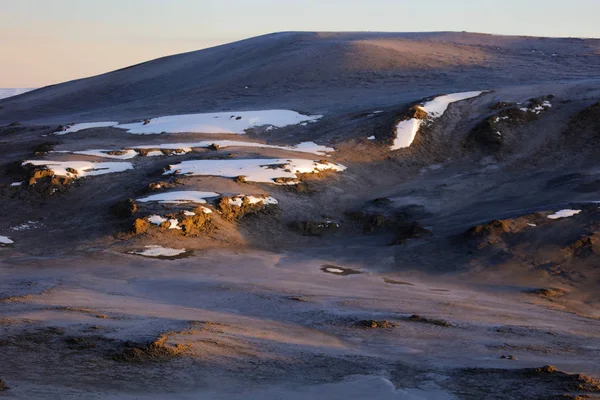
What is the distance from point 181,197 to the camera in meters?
17.1

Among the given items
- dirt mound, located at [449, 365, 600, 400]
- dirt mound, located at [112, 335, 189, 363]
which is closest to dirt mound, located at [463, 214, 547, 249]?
dirt mound, located at [449, 365, 600, 400]

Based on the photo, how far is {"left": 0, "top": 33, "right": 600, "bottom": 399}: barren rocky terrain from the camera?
25.1ft

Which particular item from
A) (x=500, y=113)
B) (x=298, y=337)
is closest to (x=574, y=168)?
(x=500, y=113)

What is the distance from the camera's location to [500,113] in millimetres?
23797

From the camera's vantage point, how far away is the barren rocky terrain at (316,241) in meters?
7.66

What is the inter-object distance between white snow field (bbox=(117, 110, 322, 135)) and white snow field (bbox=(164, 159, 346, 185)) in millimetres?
4245

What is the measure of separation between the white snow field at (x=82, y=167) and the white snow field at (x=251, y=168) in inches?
56.8

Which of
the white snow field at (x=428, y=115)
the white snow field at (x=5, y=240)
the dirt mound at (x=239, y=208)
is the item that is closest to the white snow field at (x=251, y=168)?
the dirt mound at (x=239, y=208)

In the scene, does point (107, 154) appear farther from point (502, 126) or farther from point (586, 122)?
point (586, 122)

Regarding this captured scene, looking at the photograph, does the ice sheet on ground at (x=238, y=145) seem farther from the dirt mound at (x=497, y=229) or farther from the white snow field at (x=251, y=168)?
the dirt mound at (x=497, y=229)

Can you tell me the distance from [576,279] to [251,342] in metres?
7.97

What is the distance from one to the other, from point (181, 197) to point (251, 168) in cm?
265

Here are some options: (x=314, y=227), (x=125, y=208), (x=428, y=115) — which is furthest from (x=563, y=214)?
(x=125, y=208)

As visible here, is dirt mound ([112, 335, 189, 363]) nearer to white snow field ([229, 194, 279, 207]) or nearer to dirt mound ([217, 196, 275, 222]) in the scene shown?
dirt mound ([217, 196, 275, 222])
